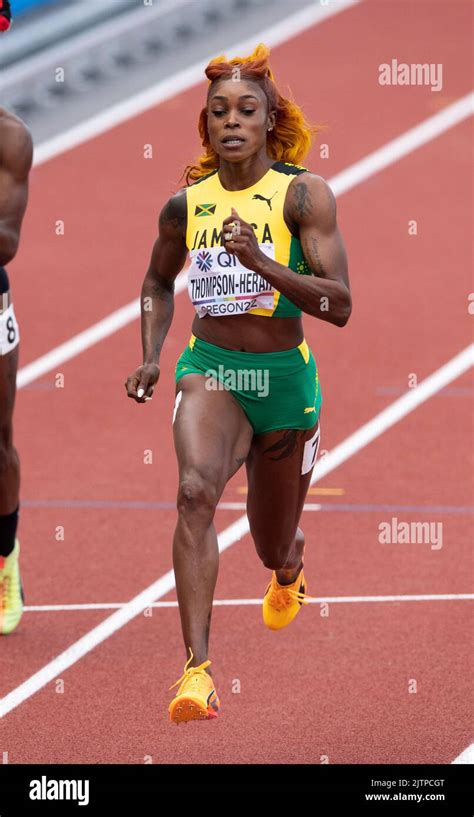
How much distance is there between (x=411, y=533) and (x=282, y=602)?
2.16 meters

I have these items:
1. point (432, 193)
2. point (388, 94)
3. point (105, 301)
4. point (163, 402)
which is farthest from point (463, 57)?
point (163, 402)

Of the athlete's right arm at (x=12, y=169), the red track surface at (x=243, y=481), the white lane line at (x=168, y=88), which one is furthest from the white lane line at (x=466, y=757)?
the white lane line at (x=168, y=88)

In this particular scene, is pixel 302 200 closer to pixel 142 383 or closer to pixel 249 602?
pixel 142 383

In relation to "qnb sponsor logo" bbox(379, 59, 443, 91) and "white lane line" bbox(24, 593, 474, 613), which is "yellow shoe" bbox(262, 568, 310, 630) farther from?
"qnb sponsor logo" bbox(379, 59, 443, 91)

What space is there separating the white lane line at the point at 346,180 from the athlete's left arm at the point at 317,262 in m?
6.61

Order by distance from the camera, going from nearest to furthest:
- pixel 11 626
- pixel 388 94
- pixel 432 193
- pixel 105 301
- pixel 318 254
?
pixel 318 254 → pixel 11 626 → pixel 105 301 → pixel 432 193 → pixel 388 94

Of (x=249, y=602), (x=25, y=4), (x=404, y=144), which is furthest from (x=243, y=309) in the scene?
(x=25, y=4)

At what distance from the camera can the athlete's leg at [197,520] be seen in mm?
6172

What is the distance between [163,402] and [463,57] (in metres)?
11.2

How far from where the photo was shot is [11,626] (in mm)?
8336

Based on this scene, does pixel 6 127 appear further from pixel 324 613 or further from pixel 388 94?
pixel 388 94

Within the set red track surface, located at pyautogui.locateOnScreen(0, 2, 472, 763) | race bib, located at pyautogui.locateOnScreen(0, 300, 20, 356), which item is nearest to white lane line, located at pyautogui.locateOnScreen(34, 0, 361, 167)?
red track surface, located at pyautogui.locateOnScreen(0, 2, 472, 763)

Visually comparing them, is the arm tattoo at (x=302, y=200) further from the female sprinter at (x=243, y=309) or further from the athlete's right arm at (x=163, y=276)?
the athlete's right arm at (x=163, y=276)

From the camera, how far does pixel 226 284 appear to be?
6.57 metres
